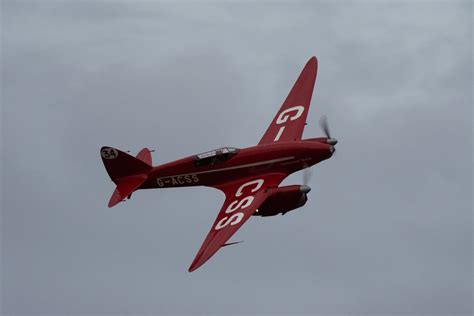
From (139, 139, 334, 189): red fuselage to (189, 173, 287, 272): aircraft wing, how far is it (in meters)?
0.42

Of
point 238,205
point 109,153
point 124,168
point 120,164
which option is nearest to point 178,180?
point 124,168

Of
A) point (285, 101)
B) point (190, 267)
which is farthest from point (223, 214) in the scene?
point (285, 101)

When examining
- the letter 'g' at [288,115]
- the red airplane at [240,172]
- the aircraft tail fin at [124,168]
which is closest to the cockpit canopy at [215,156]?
the red airplane at [240,172]

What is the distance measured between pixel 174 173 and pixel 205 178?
5.23ft

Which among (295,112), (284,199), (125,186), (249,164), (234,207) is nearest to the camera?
(284,199)

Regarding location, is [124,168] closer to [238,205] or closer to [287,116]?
[238,205]

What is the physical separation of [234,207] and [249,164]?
2744 mm

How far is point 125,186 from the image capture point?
5256 centimetres

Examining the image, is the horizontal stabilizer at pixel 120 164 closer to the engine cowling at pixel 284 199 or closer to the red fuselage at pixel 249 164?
the red fuselage at pixel 249 164

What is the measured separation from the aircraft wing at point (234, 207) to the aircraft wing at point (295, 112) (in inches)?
154

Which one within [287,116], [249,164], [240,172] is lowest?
[240,172]

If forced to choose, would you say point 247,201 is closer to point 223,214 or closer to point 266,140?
point 223,214

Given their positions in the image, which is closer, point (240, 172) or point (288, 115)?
point (240, 172)

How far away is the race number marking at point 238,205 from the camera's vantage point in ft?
159
